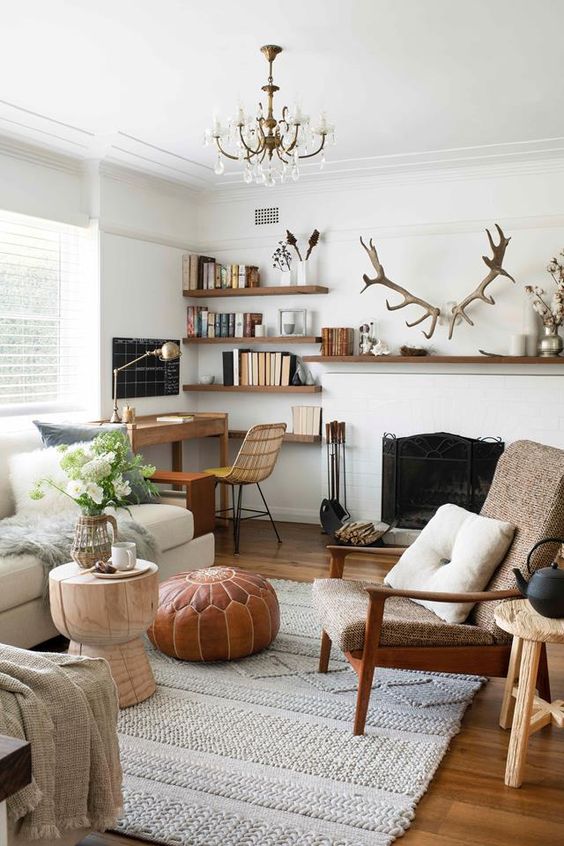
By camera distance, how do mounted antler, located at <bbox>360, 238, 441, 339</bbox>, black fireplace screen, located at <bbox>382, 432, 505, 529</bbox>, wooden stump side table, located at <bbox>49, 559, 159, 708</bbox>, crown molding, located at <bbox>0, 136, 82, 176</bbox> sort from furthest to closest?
1. mounted antler, located at <bbox>360, 238, 441, 339</bbox>
2. black fireplace screen, located at <bbox>382, 432, 505, 529</bbox>
3. crown molding, located at <bbox>0, 136, 82, 176</bbox>
4. wooden stump side table, located at <bbox>49, 559, 159, 708</bbox>

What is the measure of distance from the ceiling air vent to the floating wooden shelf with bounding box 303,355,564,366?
1.13 meters

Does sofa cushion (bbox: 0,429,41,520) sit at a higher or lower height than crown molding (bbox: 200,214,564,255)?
A: lower

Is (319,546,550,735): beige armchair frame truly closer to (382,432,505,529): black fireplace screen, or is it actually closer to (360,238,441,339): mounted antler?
(382,432,505,529): black fireplace screen

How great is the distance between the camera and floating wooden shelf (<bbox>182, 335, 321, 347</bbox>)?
6.61 m

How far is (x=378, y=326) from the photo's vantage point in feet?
21.2

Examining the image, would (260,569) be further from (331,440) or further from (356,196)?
(356,196)

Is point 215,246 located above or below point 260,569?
above

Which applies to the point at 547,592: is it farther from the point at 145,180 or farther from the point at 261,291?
the point at 145,180

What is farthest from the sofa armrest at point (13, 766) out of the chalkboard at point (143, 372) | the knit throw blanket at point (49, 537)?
the chalkboard at point (143, 372)

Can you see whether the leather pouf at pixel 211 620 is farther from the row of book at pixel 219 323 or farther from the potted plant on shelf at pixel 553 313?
the row of book at pixel 219 323

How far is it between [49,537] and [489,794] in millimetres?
2158

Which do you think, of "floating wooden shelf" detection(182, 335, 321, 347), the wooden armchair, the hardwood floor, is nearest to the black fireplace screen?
"floating wooden shelf" detection(182, 335, 321, 347)

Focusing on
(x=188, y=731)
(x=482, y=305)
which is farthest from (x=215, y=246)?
(x=188, y=731)

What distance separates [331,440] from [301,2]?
360 centimetres
